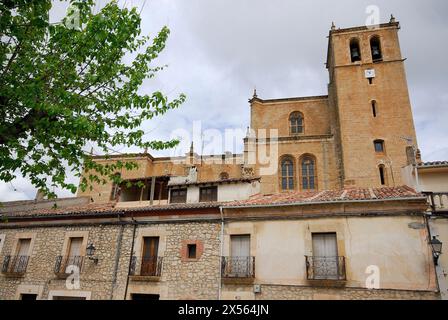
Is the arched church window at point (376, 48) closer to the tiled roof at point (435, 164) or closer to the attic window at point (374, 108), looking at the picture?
the attic window at point (374, 108)

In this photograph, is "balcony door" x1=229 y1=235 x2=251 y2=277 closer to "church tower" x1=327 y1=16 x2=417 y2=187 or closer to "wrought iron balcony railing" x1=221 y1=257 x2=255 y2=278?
"wrought iron balcony railing" x1=221 y1=257 x2=255 y2=278

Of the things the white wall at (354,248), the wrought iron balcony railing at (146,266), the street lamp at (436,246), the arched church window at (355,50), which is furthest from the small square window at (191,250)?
the arched church window at (355,50)

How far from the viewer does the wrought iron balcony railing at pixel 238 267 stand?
1119cm

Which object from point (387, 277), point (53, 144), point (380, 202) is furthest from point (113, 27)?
point (387, 277)

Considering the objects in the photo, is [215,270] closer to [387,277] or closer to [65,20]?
[387,277]

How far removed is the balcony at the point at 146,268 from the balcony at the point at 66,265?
7.75ft

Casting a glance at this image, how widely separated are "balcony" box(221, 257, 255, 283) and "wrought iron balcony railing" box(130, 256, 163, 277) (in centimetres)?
249

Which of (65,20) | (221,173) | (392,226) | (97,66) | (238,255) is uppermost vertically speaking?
(221,173)

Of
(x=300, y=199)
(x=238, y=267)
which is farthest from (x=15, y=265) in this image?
(x=300, y=199)

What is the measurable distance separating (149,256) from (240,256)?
3.61m

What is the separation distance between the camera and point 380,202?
34.4 feet

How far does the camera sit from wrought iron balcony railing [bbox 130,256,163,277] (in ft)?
39.9

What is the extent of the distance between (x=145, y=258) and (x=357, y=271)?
7.52 m

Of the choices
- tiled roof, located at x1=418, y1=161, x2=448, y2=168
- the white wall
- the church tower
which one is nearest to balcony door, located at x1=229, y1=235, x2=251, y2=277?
the white wall
